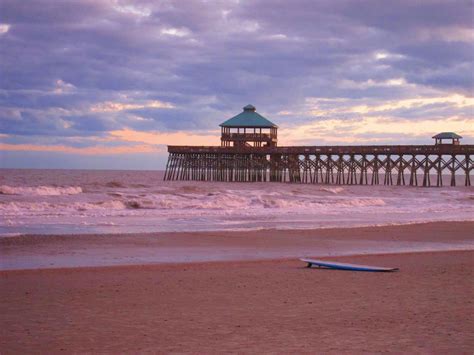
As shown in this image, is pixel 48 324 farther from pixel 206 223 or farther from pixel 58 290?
pixel 206 223

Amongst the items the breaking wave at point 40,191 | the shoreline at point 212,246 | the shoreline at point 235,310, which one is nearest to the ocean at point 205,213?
the breaking wave at point 40,191

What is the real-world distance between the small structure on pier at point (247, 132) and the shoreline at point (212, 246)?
32.0 meters

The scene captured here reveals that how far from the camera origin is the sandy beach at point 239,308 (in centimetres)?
587

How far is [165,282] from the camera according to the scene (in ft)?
30.1

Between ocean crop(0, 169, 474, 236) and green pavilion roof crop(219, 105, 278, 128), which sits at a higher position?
green pavilion roof crop(219, 105, 278, 128)

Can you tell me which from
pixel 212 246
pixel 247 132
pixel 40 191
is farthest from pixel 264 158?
pixel 212 246

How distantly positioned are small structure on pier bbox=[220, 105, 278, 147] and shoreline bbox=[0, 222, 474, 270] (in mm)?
31998

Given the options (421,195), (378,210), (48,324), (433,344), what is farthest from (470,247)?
(421,195)

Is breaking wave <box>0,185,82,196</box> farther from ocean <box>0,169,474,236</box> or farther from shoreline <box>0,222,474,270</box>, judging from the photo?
shoreline <box>0,222,474,270</box>

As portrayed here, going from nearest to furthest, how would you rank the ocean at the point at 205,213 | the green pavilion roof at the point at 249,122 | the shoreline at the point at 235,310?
the shoreline at the point at 235,310
the ocean at the point at 205,213
the green pavilion roof at the point at 249,122

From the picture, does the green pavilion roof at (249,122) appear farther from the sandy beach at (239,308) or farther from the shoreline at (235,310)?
the shoreline at (235,310)

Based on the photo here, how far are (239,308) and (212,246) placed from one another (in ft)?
21.5

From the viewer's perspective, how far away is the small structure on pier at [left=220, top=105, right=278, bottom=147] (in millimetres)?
49812

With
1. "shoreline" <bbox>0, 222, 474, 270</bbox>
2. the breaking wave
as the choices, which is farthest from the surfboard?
the breaking wave
